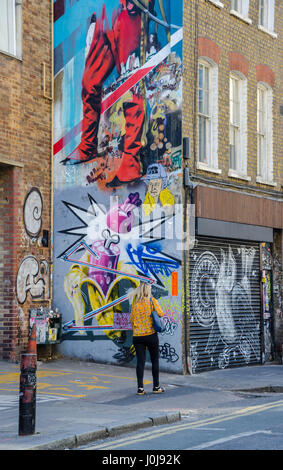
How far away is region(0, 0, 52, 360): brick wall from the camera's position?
52.8ft

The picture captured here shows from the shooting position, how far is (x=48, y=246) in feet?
56.5

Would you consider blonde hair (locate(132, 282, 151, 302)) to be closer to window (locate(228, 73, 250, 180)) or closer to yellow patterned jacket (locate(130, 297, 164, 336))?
yellow patterned jacket (locate(130, 297, 164, 336))

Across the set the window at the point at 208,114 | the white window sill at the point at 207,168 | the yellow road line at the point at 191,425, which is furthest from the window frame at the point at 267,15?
the yellow road line at the point at 191,425

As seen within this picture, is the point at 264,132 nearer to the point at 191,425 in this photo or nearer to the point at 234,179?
the point at 234,179

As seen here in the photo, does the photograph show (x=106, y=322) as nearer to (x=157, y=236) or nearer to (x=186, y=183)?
(x=157, y=236)

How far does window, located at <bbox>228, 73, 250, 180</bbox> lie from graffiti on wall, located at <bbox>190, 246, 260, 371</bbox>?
205 centimetres

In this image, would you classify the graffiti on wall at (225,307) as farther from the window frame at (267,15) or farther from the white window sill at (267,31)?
the window frame at (267,15)

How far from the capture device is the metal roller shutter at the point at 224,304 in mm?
A: 16484

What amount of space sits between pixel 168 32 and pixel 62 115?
3.10 meters

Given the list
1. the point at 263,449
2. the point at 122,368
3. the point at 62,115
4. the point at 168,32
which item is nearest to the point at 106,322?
the point at 122,368

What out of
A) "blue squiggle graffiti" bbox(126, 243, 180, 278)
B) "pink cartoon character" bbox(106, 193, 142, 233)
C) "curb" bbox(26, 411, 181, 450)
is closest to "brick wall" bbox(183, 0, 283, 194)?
"pink cartoon character" bbox(106, 193, 142, 233)

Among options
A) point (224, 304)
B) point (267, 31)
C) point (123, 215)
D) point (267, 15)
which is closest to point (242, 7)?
point (267, 31)

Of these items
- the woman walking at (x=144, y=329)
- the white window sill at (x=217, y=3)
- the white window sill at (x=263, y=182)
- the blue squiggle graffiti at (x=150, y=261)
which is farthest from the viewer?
the white window sill at (x=263, y=182)

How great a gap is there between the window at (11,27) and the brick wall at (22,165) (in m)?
0.15
